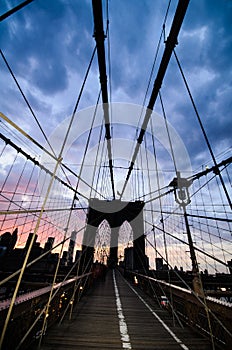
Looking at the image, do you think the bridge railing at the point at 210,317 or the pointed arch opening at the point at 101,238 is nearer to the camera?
the bridge railing at the point at 210,317

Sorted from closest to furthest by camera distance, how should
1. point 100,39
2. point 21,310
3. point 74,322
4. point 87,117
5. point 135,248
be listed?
point 21,310
point 74,322
point 100,39
point 87,117
point 135,248

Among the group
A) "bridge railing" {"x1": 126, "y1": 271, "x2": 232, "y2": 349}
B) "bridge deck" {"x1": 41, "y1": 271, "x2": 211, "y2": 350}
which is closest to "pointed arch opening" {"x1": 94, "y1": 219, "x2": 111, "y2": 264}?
"bridge deck" {"x1": 41, "y1": 271, "x2": 211, "y2": 350}

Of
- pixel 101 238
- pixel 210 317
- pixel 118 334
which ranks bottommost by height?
pixel 118 334

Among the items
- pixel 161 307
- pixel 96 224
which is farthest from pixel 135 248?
pixel 161 307

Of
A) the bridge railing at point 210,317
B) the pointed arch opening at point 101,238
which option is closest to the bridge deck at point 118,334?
the bridge railing at point 210,317

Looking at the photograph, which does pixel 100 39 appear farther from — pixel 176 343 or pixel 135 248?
pixel 135 248

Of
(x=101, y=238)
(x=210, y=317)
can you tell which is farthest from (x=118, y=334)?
(x=101, y=238)

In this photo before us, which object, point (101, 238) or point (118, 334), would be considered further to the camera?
point (101, 238)

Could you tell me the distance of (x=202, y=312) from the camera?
1.83m

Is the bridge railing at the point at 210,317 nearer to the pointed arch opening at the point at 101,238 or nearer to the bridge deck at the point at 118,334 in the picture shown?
the bridge deck at the point at 118,334

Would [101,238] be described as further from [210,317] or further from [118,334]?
[210,317]

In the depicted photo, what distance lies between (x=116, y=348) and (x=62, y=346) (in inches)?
19.1

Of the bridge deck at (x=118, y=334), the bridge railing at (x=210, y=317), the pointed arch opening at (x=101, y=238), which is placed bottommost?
the bridge deck at (x=118, y=334)

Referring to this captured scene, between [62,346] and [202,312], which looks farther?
[202,312]
